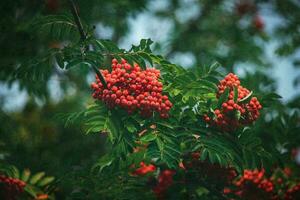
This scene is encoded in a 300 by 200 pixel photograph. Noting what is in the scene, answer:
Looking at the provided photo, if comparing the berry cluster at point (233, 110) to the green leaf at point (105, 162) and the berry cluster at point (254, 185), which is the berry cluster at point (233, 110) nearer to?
the green leaf at point (105, 162)

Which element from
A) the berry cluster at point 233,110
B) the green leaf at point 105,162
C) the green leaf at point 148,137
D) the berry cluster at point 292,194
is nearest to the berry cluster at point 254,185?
the berry cluster at point 292,194

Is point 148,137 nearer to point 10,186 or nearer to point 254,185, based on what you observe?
point 254,185

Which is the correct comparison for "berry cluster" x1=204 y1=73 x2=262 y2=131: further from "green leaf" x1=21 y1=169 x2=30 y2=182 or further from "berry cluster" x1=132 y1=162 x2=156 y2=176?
"green leaf" x1=21 y1=169 x2=30 y2=182

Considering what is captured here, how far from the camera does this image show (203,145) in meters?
3.38

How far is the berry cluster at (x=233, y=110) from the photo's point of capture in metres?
3.39

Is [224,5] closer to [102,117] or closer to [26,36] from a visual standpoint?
[26,36]

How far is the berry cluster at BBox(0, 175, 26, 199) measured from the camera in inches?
174

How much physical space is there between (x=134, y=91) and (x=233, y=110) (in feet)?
2.49

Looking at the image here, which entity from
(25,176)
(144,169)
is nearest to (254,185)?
(144,169)

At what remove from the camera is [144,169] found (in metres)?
4.72

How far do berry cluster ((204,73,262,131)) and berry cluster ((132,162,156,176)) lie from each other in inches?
54.9

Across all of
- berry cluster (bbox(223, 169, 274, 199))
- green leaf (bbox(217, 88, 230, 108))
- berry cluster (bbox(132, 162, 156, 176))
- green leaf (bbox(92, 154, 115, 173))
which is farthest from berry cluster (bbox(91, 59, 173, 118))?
berry cluster (bbox(223, 169, 274, 199))

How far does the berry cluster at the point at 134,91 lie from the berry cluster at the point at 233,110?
38 cm

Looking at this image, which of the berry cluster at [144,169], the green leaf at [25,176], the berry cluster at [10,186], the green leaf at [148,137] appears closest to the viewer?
the green leaf at [148,137]
